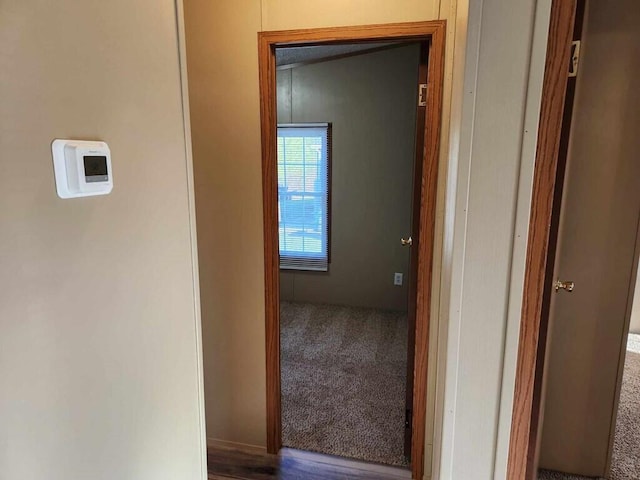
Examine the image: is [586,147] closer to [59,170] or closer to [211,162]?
[211,162]

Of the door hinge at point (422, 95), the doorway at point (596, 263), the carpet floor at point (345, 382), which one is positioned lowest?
the carpet floor at point (345, 382)

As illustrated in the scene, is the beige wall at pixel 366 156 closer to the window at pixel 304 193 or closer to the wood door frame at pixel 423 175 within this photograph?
the window at pixel 304 193

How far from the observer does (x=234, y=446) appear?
215 centimetres

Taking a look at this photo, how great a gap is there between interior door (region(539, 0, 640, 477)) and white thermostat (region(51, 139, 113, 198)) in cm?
152

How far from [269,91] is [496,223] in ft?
4.35

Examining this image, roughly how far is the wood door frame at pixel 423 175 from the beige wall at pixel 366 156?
210cm

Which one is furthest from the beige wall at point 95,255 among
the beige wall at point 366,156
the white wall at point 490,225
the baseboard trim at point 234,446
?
the beige wall at point 366,156

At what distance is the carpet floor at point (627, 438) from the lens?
192cm

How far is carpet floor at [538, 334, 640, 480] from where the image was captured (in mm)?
1923

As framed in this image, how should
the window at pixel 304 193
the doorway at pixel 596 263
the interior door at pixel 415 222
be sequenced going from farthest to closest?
the window at pixel 304 193 < the interior door at pixel 415 222 < the doorway at pixel 596 263

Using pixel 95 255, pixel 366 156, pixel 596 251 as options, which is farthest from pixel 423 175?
pixel 366 156

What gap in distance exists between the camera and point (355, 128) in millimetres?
3922

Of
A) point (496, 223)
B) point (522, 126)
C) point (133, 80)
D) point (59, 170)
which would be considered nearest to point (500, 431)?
point (496, 223)

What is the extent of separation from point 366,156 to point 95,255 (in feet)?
11.0
